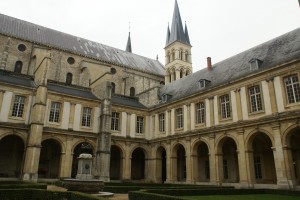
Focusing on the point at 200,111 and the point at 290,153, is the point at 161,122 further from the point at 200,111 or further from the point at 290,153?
the point at 290,153

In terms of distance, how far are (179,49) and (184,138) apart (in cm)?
2802

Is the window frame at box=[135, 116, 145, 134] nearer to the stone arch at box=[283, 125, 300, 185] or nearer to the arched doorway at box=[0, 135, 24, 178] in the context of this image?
the arched doorway at box=[0, 135, 24, 178]

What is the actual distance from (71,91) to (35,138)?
299 inches

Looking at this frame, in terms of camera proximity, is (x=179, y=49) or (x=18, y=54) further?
(x=179, y=49)

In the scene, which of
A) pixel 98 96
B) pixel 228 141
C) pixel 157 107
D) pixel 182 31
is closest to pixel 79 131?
pixel 98 96

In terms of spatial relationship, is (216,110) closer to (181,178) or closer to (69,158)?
(181,178)

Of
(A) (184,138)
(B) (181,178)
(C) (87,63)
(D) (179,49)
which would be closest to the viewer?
(A) (184,138)

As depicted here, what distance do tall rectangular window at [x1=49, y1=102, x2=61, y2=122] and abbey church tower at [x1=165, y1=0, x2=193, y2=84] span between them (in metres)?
24.3

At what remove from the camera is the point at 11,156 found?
25.6 meters

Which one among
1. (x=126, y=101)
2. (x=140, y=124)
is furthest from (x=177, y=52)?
(x=140, y=124)

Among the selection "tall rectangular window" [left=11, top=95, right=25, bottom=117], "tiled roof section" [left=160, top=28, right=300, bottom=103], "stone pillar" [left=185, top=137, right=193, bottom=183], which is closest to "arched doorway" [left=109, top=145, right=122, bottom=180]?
"stone pillar" [left=185, top=137, right=193, bottom=183]

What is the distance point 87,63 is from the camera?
115 feet

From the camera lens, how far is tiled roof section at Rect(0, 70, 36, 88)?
82.5 feet

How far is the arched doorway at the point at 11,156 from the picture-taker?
82.0 feet
